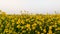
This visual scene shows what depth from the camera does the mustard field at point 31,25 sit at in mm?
5535

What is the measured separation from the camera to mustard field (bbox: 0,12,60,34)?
18.2ft

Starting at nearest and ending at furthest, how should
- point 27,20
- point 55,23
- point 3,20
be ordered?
point 55,23 < point 27,20 < point 3,20

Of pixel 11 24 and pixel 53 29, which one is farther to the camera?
pixel 11 24

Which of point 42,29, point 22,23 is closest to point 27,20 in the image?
point 22,23

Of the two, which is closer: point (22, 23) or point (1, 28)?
point (22, 23)

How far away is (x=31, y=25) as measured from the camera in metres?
5.70

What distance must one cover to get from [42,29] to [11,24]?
101 centimetres

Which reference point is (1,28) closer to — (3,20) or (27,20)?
(3,20)

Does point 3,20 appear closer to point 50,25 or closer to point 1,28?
point 1,28

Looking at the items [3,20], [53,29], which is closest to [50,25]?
[53,29]

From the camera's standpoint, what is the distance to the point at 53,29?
5555 mm

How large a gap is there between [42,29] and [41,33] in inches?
4.4

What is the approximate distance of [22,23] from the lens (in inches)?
228

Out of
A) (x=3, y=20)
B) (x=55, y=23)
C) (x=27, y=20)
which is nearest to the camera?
(x=55, y=23)
